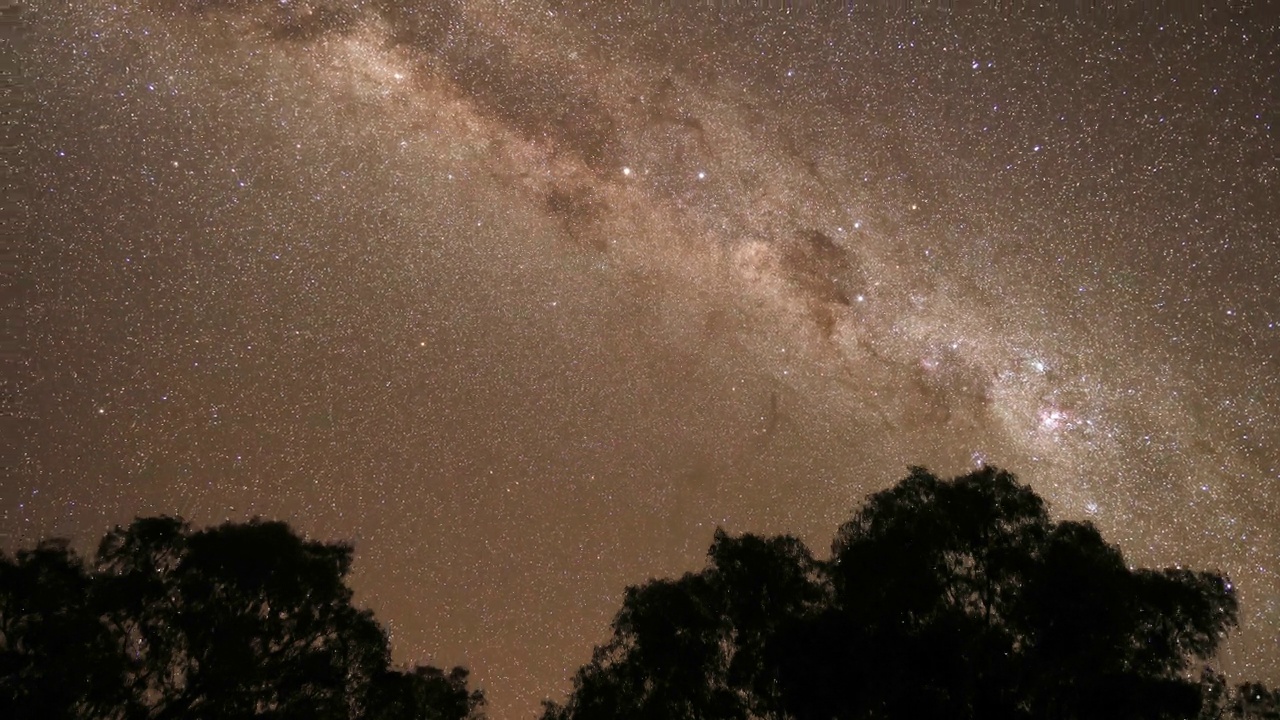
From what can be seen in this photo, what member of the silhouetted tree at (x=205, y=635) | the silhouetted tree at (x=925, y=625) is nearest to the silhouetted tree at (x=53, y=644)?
the silhouetted tree at (x=205, y=635)

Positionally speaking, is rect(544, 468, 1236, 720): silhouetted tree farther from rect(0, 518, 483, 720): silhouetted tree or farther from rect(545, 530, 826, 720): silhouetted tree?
rect(0, 518, 483, 720): silhouetted tree

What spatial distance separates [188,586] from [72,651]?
7.63 feet

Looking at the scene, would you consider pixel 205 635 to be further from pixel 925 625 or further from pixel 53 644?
pixel 925 625

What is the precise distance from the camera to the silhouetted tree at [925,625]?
14.4m

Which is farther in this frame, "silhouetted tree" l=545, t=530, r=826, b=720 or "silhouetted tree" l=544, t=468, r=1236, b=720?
"silhouetted tree" l=545, t=530, r=826, b=720

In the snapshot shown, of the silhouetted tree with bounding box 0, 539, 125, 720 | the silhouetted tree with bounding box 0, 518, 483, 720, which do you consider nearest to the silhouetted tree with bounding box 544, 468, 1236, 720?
the silhouetted tree with bounding box 0, 518, 483, 720

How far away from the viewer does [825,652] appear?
15.4m

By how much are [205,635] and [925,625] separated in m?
16.3

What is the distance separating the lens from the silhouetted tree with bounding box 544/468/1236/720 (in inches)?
569

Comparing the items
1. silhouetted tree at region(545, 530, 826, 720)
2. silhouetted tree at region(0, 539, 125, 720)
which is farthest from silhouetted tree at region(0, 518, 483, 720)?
silhouetted tree at region(545, 530, 826, 720)

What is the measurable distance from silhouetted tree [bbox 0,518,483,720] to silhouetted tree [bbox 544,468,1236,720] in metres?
4.92

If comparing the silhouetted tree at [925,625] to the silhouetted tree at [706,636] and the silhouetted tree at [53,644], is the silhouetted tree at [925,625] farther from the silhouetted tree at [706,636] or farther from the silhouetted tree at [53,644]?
the silhouetted tree at [53,644]

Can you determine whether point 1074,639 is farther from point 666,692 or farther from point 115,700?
point 115,700

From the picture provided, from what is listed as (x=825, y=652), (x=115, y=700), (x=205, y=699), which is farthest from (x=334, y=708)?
(x=825, y=652)
